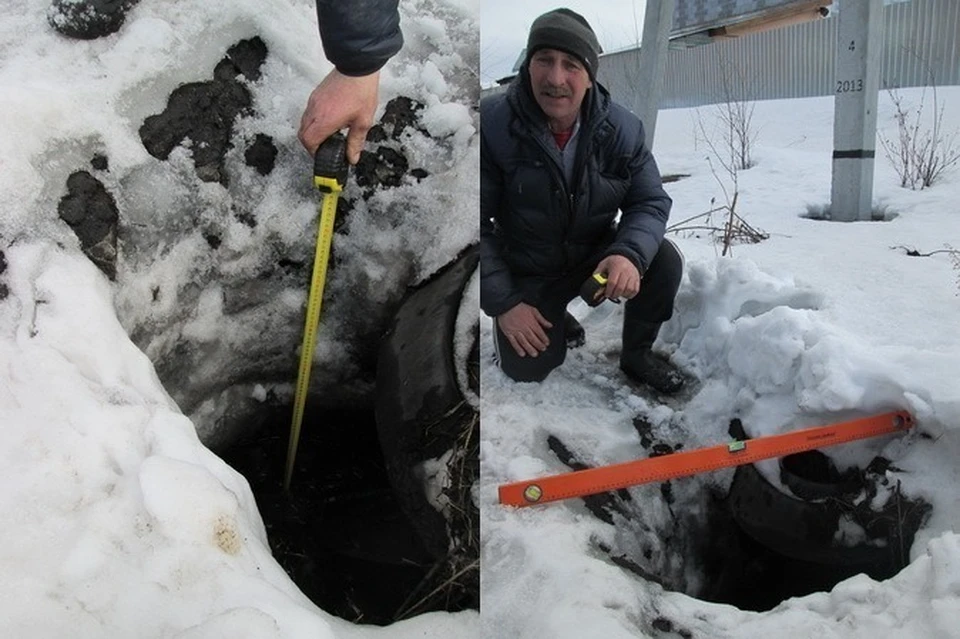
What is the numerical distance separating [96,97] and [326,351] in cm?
38

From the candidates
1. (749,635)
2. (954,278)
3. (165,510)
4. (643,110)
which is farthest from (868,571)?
(165,510)

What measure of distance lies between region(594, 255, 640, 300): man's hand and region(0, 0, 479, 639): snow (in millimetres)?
260

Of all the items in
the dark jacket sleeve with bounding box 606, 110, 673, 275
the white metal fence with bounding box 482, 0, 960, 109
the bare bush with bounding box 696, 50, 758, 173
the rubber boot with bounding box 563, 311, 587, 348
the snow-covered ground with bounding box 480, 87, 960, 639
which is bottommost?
the snow-covered ground with bounding box 480, 87, 960, 639

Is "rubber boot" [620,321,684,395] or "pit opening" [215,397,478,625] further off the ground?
"rubber boot" [620,321,684,395]

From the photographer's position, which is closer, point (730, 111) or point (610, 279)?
point (610, 279)

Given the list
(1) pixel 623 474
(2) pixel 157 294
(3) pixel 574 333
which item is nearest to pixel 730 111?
(3) pixel 574 333

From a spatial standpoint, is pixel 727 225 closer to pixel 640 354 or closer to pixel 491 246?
pixel 640 354

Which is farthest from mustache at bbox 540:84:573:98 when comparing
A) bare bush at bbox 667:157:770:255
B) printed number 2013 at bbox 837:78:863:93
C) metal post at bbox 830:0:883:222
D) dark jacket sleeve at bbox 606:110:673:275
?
printed number 2013 at bbox 837:78:863:93

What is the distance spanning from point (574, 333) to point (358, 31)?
38 centimetres

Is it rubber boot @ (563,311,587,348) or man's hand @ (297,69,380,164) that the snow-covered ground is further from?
man's hand @ (297,69,380,164)

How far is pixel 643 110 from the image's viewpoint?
0.52m

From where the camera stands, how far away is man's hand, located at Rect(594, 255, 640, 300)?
0.55 m

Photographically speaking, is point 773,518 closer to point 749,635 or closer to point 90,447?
point 749,635

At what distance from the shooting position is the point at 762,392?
969mm
